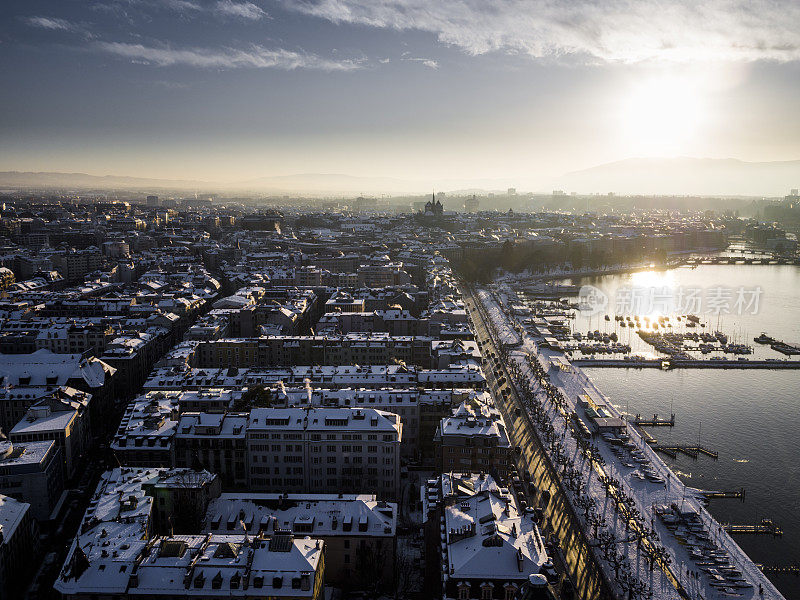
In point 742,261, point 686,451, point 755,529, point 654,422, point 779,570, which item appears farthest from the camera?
point 742,261

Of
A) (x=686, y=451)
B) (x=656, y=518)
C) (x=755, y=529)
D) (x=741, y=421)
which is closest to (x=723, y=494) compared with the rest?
(x=755, y=529)

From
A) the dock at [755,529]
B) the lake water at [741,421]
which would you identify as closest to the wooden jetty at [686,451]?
the lake water at [741,421]

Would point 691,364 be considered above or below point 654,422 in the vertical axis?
below

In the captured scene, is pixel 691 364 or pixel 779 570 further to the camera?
pixel 691 364

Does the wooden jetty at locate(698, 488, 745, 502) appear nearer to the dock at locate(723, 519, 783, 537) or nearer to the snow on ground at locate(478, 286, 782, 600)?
the snow on ground at locate(478, 286, 782, 600)

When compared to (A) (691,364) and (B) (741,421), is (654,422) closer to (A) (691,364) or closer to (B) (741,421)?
(B) (741,421)

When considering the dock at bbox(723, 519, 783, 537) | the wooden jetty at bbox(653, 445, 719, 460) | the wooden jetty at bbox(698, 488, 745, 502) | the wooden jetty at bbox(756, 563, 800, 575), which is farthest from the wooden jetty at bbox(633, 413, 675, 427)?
the wooden jetty at bbox(756, 563, 800, 575)
